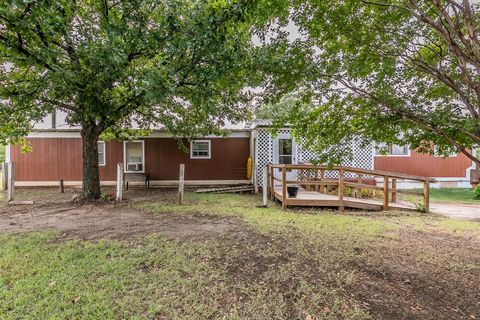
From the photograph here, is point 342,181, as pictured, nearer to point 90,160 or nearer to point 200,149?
point 200,149

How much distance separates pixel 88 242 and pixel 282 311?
3427mm

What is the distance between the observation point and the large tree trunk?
25.4 ft

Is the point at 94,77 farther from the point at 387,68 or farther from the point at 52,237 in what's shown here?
the point at 387,68

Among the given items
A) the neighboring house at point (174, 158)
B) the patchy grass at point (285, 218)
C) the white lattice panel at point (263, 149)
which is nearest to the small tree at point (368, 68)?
the patchy grass at point (285, 218)

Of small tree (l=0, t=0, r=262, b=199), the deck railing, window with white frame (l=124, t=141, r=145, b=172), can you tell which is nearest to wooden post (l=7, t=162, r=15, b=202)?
small tree (l=0, t=0, r=262, b=199)

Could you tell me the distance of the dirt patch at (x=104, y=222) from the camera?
4715 mm

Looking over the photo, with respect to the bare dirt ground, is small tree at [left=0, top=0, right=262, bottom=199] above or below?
above

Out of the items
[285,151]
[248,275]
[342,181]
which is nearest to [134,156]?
[285,151]

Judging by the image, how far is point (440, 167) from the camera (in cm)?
1276

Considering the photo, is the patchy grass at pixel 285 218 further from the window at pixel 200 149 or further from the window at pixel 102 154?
the window at pixel 102 154

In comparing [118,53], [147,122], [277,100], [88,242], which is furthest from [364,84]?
[147,122]

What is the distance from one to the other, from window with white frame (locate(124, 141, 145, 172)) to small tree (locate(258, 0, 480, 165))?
9.45 meters

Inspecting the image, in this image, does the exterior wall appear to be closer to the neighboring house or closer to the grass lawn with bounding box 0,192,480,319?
the neighboring house

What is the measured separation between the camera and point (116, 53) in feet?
16.0
